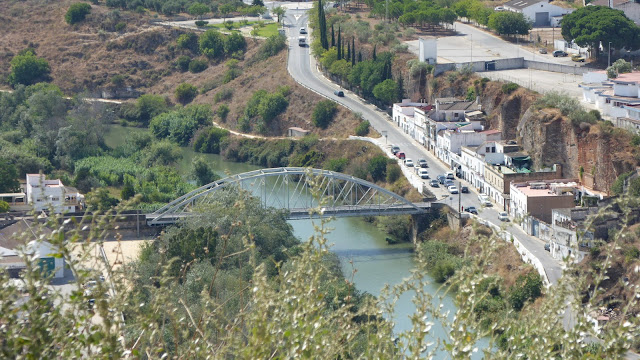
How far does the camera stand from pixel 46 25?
2313 inches

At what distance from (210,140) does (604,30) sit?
54.8 ft

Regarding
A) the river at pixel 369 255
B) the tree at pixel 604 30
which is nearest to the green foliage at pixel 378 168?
the river at pixel 369 255

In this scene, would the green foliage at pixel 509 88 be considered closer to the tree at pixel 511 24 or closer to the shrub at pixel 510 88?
the shrub at pixel 510 88

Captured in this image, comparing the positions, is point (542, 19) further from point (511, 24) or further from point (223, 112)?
point (223, 112)

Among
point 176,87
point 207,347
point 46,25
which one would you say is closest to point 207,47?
point 176,87

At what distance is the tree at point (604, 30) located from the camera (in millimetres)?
39156

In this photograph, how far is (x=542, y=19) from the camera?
48.8 metres

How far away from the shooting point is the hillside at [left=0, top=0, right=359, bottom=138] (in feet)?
164

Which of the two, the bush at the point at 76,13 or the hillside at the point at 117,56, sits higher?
the bush at the point at 76,13

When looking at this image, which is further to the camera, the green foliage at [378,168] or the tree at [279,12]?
the tree at [279,12]

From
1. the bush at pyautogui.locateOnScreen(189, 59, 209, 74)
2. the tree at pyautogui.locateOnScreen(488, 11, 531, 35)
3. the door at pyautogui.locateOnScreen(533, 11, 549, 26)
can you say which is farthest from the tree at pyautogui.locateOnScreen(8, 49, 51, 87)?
the door at pyautogui.locateOnScreen(533, 11, 549, 26)

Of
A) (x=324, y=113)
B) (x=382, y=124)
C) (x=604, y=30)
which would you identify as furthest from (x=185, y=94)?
(x=604, y=30)

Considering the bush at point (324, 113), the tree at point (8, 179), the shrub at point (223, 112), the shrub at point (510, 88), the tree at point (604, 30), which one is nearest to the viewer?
the tree at point (8, 179)

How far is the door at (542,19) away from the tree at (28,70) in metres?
24.8
